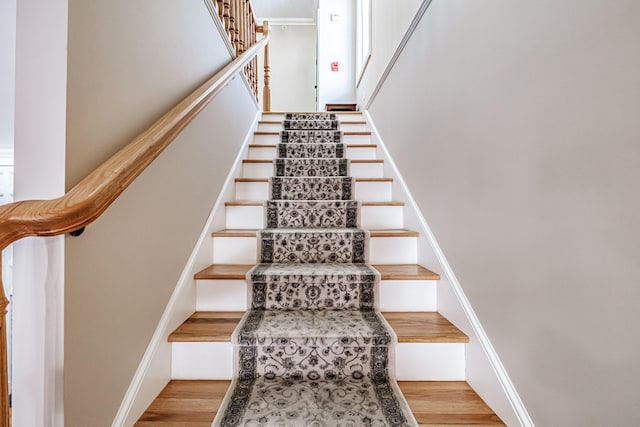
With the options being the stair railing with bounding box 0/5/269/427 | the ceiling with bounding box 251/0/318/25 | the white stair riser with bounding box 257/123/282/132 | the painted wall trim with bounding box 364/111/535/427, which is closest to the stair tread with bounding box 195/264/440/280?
the painted wall trim with bounding box 364/111/535/427

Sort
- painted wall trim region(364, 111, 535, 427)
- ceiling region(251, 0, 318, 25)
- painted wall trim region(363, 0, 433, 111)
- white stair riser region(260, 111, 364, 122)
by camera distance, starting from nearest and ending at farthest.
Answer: painted wall trim region(364, 111, 535, 427)
painted wall trim region(363, 0, 433, 111)
white stair riser region(260, 111, 364, 122)
ceiling region(251, 0, 318, 25)

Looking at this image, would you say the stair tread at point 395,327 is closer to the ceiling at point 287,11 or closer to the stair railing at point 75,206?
the stair railing at point 75,206

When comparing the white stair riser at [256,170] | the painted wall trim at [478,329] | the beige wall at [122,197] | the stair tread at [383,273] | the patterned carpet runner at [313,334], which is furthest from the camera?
the white stair riser at [256,170]

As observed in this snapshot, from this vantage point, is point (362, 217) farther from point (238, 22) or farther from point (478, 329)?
point (238, 22)

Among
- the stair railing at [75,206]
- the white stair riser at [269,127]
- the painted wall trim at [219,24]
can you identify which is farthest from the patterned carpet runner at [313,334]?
the white stair riser at [269,127]

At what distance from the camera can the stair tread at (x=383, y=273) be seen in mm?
1434

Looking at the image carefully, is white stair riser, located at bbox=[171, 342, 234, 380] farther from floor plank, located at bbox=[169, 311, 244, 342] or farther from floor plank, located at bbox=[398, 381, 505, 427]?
floor plank, located at bbox=[398, 381, 505, 427]

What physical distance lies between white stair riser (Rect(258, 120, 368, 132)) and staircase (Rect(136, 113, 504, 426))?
3.75ft

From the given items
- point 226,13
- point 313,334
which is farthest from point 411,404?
point 226,13

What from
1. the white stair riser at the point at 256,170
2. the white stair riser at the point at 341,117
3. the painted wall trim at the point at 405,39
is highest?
the painted wall trim at the point at 405,39

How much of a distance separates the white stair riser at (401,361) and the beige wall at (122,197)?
19 cm

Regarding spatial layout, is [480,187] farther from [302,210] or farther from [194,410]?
[194,410]

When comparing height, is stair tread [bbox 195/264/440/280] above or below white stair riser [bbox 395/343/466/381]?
above

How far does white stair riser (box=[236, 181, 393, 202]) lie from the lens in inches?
88.0
